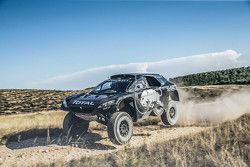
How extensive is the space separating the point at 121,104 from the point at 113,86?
3.11ft

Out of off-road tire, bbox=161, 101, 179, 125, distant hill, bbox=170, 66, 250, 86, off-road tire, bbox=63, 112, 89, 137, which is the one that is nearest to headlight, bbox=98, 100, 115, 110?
off-road tire, bbox=63, 112, 89, 137

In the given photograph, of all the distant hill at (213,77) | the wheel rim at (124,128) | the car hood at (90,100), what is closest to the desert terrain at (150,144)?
the wheel rim at (124,128)

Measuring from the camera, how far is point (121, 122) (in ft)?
41.8

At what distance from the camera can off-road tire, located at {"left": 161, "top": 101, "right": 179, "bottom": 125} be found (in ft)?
52.0

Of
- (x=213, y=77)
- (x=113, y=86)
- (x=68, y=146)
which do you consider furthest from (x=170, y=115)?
(x=213, y=77)

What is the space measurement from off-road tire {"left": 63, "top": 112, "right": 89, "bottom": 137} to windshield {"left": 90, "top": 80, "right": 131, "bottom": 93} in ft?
3.86

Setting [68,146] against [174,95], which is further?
[174,95]

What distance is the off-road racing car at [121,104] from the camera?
41.4 feet

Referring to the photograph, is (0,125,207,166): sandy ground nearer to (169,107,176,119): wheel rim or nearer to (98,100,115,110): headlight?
(169,107,176,119): wheel rim

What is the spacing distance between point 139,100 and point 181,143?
2829mm

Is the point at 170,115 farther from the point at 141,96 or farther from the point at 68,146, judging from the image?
the point at 68,146

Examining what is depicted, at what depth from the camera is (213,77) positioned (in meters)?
45.2

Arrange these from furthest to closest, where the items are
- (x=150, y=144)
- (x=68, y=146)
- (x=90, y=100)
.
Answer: (x=90, y=100), (x=68, y=146), (x=150, y=144)

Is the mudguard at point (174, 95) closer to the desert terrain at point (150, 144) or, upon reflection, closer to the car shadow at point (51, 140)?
the desert terrain at point (150, 144)
